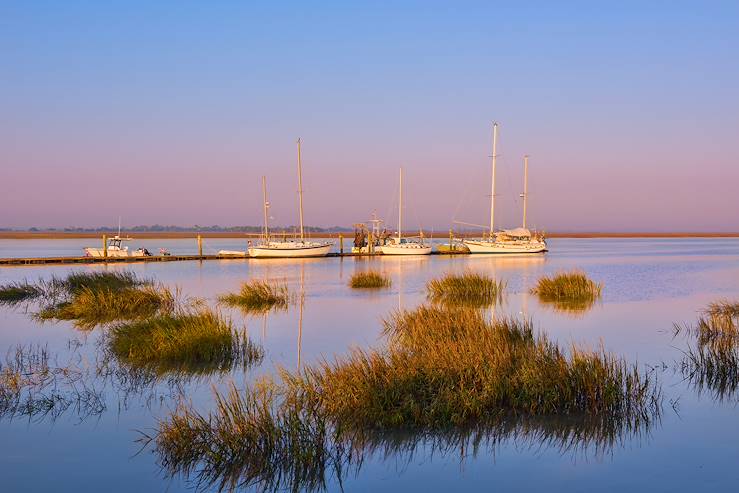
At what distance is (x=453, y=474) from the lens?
7891 mm

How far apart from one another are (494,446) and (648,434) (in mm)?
2062

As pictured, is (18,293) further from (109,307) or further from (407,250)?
(407,250)

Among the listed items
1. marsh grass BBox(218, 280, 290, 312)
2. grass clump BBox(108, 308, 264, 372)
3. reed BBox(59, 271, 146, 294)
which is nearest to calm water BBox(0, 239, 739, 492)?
grass clump BBox(108, 308, 264, 372)

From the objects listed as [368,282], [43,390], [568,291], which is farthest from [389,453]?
[368,282]

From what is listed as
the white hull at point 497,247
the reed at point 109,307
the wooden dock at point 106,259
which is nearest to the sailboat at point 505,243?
the white hull at point 497,247

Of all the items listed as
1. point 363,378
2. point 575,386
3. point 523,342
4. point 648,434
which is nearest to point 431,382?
point 363,378

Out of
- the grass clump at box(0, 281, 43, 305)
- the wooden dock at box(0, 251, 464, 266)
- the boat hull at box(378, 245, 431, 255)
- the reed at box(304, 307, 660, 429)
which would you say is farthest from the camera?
the boat hull at box(378, 245, 431, 255)

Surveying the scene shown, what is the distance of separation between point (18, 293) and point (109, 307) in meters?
7.41

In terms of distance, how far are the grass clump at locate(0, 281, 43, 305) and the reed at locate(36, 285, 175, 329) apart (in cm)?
350

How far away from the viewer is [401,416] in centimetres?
911

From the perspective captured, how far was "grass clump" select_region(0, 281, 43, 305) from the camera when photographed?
25797 mm

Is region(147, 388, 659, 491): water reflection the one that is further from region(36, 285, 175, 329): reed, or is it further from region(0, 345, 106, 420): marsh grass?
region(36, 285, 175, 329): reed

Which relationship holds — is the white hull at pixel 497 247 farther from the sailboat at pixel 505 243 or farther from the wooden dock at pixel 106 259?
the wooden dock at pixel 106 259

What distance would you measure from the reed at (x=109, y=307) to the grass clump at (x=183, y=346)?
16.3ft
